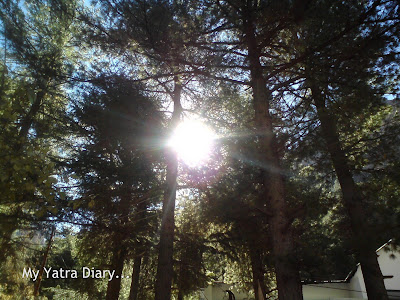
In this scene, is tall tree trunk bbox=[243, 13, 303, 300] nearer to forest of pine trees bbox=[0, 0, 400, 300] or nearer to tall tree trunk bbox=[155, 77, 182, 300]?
forest of pine trees bbox=[0, 0, 400, 300]

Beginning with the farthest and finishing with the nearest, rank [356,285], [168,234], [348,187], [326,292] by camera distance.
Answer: [326,292], [356,285], [168,234], [348,187]

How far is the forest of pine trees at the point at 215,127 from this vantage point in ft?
18.5

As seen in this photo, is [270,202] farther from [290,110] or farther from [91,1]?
[91,1]

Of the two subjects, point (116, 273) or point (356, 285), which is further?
point (356, 285)

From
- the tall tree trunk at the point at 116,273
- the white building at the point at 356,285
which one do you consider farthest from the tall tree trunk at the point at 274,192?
the white building at the point at 356,285

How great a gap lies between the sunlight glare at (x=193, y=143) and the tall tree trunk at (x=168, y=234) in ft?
0.93

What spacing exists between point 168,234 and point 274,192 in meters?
3.74

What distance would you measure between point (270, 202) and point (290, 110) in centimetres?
275

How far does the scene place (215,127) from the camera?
916 centimetres

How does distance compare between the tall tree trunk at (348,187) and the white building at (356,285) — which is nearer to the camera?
the tall tree trunk at (348,187)

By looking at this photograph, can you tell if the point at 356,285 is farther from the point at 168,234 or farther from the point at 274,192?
the point at 274,192

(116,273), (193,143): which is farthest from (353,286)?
(193,143)

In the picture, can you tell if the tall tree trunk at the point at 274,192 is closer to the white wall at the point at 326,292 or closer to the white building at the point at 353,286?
the white building at the point at 353,286

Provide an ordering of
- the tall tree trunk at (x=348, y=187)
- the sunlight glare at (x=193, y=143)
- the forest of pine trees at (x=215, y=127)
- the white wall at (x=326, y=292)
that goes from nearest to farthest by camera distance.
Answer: the forest of pine trees at (x=215, y=127)
the tall tree trunk at (x=348, y=187)
the sunlight glare at (x=193, y=143)
the white wall at (x=326, y=292)
